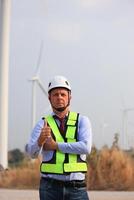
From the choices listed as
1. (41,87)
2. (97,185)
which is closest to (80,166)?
(97,185)

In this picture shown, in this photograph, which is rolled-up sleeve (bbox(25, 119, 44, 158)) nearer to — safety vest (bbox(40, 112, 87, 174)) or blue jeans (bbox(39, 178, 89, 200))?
safety vest (bbox(40, 112, 87, 174))

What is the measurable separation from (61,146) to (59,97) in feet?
1.14

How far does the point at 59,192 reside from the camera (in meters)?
3.88

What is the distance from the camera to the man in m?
3.86

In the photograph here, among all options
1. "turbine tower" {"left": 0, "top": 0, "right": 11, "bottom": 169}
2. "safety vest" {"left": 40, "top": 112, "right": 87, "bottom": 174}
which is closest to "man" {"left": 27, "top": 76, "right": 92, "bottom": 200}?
"safety vest" {"left": 40, "top": 112, "right": 87, "bottom": 174}

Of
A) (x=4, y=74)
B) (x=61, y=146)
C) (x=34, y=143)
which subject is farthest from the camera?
(x=4, y=74)

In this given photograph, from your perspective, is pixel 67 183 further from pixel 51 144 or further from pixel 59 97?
pixel 59 97

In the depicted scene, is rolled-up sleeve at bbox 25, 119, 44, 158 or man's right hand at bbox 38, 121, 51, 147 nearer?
man's right hand at bbox 38, 121, 51, 147

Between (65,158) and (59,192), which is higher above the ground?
(65,158)

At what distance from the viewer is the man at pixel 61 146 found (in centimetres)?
386

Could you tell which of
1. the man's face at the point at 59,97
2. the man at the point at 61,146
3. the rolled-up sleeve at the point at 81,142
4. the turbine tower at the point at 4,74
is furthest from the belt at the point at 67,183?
the turbine tower at the point at 4,74

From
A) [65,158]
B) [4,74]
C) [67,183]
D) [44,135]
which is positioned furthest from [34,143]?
[4,74]

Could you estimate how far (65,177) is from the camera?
3.87m

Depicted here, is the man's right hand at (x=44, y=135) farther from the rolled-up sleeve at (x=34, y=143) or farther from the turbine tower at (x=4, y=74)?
the turbine tower at (x=4, y=74)
